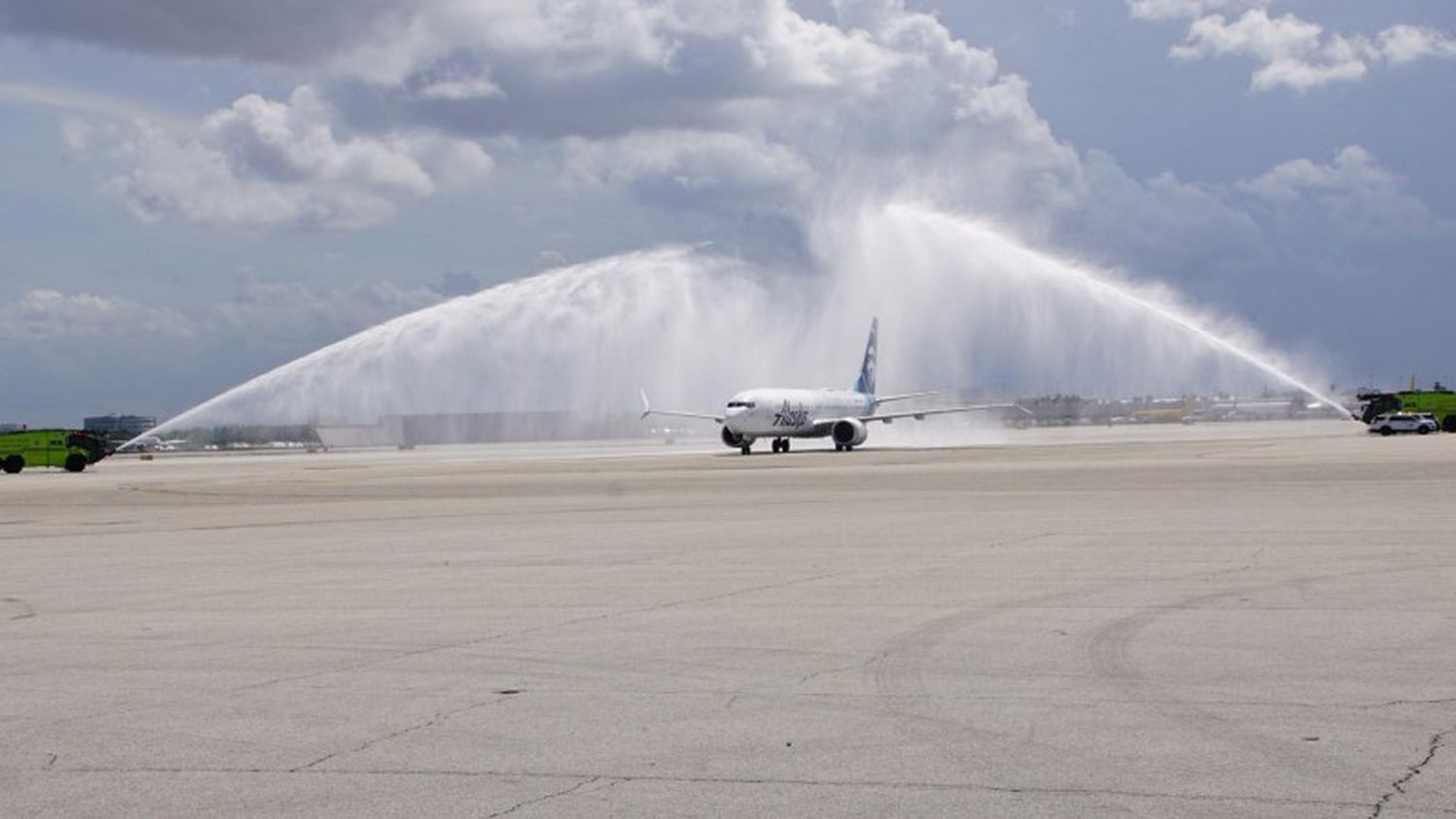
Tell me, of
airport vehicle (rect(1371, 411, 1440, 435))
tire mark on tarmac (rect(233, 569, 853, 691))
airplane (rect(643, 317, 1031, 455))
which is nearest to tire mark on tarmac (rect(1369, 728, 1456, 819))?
tire mark on tarmac (rect(233, 569, 853, 691))

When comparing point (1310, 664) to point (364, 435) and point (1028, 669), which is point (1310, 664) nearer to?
point (1028, 669)

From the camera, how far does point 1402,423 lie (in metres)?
96.4

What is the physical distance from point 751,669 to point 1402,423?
92634mm

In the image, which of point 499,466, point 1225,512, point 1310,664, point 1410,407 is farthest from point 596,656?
point 1410,407

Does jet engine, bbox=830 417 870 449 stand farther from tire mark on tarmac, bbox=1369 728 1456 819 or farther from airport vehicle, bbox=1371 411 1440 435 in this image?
tire mark on tarmac, bbox=1369 728 1456 819

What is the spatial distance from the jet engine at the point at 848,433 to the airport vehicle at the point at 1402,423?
108ft

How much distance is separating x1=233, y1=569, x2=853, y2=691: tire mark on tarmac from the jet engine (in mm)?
66390

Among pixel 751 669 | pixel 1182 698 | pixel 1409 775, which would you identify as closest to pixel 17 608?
pixel 751 669

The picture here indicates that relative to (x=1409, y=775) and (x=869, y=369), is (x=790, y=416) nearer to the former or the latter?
(x=869, y=369)

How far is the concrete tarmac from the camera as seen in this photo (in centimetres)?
912

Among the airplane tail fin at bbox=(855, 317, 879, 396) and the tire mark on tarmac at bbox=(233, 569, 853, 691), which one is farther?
the airplane tail fin at bbox=(855, 317, 879, 396)

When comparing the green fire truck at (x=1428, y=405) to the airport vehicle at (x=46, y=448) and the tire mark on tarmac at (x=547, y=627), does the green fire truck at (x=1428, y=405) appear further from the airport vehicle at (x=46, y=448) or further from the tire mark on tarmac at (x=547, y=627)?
the tire mark on tarmac at (x=547, y=627)

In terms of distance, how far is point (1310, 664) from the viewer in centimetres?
1287

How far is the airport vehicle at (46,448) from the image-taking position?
81812mm
